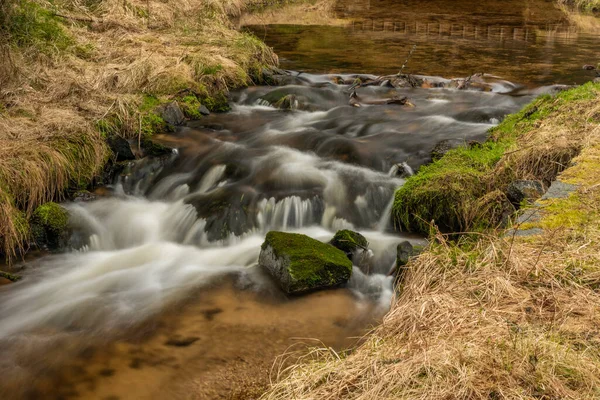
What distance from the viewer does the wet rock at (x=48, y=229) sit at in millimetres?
6984

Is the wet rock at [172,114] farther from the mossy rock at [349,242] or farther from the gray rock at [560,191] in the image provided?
the gray rock at [560,191]

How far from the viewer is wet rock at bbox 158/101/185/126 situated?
1028 centimetres

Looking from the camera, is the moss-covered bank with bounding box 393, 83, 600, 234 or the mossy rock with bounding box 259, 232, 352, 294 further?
the moss-covered bank with bounding box 393, 83, 600, 234

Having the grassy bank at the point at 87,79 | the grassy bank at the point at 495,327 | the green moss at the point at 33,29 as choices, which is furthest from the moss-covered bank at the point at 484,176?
the green moss at the point at 33,29

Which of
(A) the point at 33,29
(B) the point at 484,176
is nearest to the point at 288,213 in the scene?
(B) the point at 484,176

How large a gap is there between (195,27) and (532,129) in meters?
10.5

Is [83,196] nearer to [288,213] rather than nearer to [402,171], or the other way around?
[288,213]

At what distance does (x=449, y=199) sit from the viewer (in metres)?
6.89

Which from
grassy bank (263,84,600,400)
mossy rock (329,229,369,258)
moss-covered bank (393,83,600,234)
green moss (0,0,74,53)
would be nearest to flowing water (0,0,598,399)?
mossy rock (329,229,369,258)

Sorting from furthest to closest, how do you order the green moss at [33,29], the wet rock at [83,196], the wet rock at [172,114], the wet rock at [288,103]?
the wet rock at [288,103] < the wet rock at [172,114] < the green moss at [33,29] < the wet rock at [83,196]

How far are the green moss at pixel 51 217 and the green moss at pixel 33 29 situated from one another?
435 cm

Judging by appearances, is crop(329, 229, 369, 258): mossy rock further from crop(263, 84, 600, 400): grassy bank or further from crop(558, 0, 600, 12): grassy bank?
crop(558, 0, 600, 12): grassy bank

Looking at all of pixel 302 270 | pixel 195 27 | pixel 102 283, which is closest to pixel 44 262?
pixel 102 283

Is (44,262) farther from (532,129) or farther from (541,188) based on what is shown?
(532,129)
